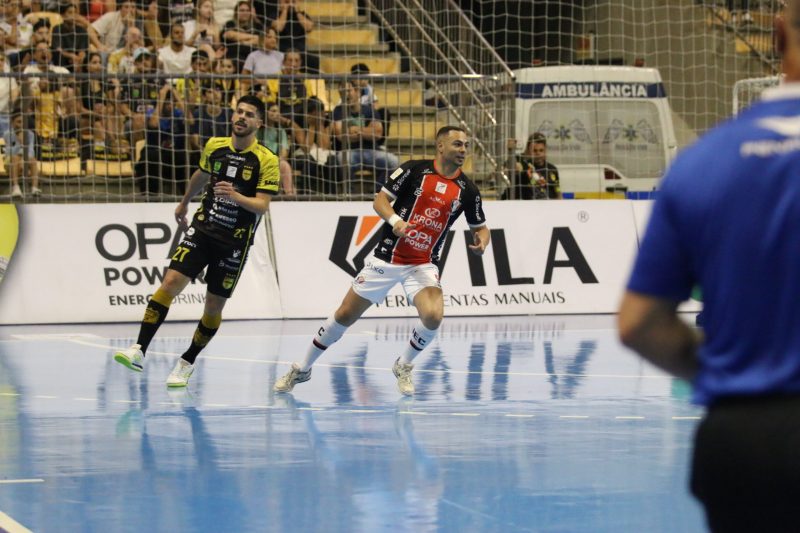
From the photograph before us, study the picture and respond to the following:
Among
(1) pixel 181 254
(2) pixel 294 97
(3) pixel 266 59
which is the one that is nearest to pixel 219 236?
(1) pixel 181 254

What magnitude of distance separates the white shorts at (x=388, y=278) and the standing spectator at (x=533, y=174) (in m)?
8.28

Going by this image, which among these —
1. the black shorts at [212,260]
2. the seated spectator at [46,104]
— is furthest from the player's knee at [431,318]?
→ the seated spectator at [46,104]

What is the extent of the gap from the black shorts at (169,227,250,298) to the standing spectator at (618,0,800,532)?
8414 millimetres

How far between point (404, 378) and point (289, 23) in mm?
11612

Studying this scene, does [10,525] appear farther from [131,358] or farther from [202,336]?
[202,336]

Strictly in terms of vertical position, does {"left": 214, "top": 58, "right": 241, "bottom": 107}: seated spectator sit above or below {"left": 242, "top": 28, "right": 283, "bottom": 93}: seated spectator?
below

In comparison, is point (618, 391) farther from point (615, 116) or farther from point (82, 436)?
point (615, 116)

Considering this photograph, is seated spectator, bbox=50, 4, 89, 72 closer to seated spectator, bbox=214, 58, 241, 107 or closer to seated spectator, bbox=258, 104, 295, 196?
seated spectator, bbox=214, 58, 241, 107

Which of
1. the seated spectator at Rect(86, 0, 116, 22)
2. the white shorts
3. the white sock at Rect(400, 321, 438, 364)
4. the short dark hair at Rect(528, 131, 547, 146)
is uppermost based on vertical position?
the seated spectator at Rect(86, 0, 116, 22)

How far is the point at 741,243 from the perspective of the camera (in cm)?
263

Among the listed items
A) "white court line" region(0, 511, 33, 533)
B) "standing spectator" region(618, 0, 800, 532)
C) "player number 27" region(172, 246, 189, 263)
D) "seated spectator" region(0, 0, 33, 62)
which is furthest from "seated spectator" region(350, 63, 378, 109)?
"standing spectator" region(618, 0, 800, 532)

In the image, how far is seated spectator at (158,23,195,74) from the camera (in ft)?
65.4

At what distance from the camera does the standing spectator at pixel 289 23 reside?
20.9 metres

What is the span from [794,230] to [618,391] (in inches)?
328
